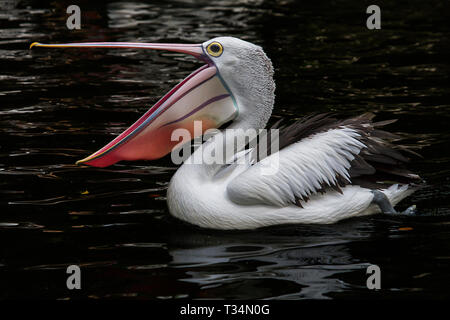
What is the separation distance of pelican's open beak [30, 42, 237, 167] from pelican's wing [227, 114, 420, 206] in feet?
1.51

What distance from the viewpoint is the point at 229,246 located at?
4.68 m

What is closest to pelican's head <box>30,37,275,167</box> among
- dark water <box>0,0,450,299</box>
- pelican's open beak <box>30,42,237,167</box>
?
pelican's open beak <box>30,42,237,167</box>

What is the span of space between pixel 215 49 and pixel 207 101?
0.33m

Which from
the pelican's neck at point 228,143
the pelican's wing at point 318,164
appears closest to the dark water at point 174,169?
the pelican's wing at point 318,164

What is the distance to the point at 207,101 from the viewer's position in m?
5.12

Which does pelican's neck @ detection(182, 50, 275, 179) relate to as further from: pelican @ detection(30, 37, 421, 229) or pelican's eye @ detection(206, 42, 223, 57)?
pelican's eye @ detection(206, 42, 223, 57)

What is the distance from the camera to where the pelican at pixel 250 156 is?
4.90 m

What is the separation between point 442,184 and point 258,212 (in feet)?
5.03

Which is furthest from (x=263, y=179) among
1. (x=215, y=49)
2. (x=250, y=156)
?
(x=215, y=49)

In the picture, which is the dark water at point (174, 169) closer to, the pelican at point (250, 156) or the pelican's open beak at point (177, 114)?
the pelican at point (250, 156)

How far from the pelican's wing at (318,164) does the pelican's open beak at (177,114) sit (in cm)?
46

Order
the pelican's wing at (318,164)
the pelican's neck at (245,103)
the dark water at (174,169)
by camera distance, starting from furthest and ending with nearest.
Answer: the pelican's neck at (245,103) → the pelican's wing at (318,164) → the dark water at (174,169)
